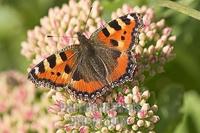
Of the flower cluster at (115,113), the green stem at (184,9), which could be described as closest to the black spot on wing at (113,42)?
the flower cluster at (115,113)

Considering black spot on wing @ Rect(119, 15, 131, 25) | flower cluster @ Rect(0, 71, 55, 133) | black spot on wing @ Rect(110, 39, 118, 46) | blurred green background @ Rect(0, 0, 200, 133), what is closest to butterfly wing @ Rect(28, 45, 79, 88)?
black spot on wing @ Rect(110, 39, 118, 46)

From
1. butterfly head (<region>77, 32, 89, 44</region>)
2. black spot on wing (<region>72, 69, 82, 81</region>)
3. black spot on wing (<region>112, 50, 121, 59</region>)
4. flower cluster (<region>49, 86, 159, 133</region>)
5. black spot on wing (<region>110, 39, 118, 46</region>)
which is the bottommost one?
flower cluster (<region>49, 86, 159, 133</region>)

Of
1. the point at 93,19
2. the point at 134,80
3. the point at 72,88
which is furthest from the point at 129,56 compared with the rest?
the point at 93,19

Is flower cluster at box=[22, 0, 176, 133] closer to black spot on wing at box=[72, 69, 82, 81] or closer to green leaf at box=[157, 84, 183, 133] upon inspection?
black spot on wing at box=[72, 69, 82, 81]

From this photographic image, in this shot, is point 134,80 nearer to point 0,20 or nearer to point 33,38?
point 33,38

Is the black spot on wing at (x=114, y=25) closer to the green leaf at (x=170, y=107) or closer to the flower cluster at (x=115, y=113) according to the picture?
the flower cluster at (x=115, y=113)

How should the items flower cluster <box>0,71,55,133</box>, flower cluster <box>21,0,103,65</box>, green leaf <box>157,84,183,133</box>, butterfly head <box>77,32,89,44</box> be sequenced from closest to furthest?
1. butterfly head <box>77,32,89,44</box>
2. flower cluster <box>21,0,103,65</box>
3. green leaf <box>157,84,183,133</box>
4. flower cluster <box>0,71,55,133</box>
